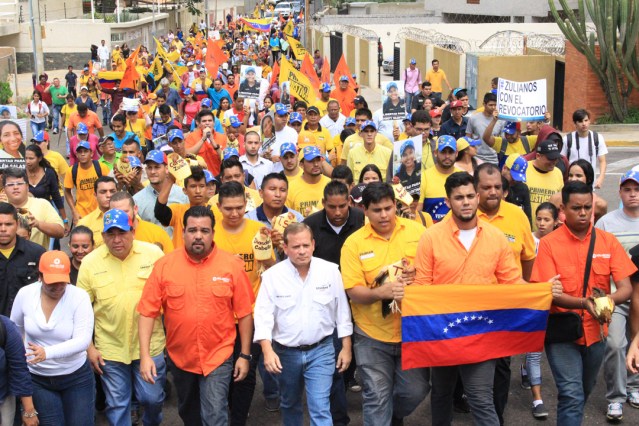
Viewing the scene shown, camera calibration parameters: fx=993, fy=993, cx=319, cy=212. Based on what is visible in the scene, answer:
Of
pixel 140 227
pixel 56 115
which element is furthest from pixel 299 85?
A: pixel 56 115

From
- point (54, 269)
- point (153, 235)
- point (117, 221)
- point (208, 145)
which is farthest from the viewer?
point (208, 145)

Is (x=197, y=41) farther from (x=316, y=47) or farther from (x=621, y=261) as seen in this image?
(x=621, y=261)

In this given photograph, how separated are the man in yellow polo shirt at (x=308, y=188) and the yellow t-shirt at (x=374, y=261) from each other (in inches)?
95.8

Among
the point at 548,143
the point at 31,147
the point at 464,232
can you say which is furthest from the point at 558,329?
the point at 31,147

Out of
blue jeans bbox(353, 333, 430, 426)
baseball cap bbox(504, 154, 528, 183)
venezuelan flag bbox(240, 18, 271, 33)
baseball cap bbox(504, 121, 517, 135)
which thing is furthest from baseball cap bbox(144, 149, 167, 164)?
venezuelan flag bbox(240, 18, 271, 33)

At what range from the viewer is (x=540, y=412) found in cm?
773

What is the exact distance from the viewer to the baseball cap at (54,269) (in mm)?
6320

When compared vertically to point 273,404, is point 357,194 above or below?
above

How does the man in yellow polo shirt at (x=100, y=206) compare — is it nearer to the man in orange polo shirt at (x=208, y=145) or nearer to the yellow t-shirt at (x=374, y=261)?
the yellow t-shirt at (x=374, y=261)

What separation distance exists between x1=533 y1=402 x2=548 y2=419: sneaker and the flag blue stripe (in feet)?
4.76

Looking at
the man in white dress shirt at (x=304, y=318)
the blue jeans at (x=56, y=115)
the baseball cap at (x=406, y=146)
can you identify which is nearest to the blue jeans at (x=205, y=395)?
the man in white dress shirt at (x=304, y=318)

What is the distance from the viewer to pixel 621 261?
21.8 feet

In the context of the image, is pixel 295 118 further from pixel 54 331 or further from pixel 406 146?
pixel 54 331

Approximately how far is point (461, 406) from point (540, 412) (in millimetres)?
616
